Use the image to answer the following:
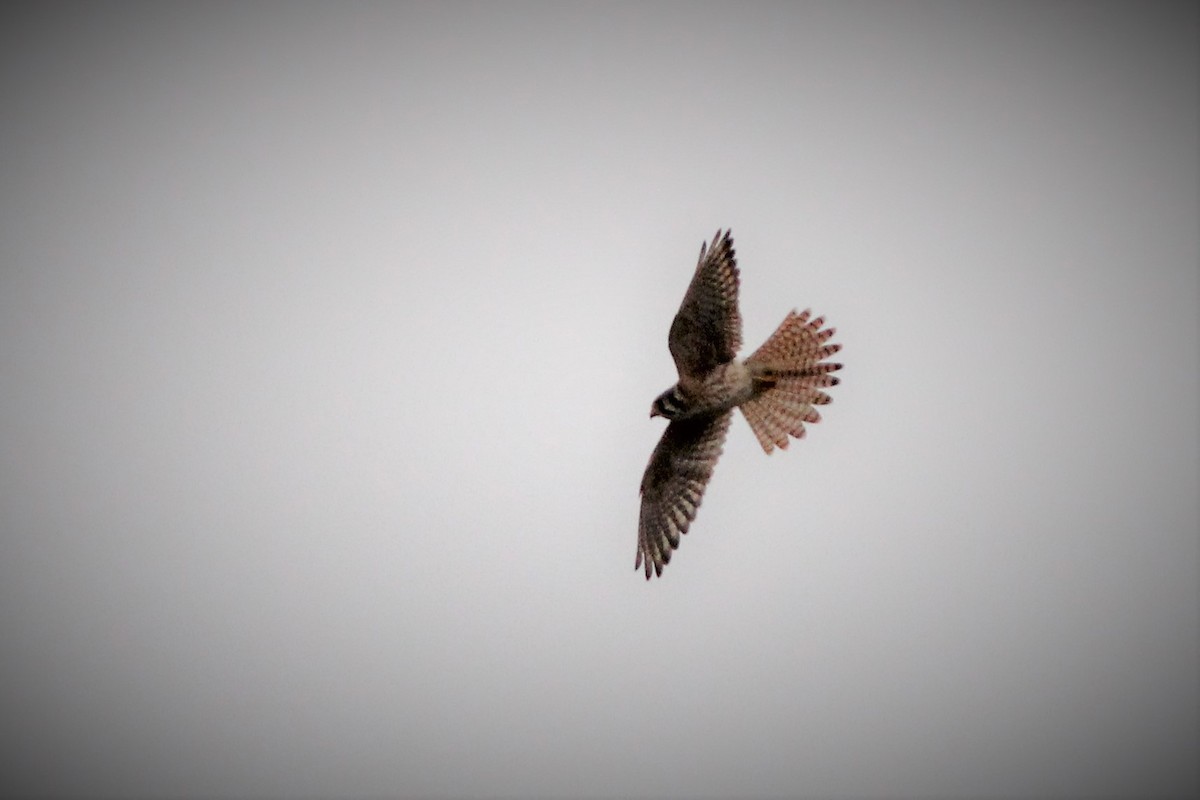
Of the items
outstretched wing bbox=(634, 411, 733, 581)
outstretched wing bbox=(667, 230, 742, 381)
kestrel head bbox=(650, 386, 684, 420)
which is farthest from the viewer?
outstretched wing bbox=(634, 411, 733, 581)

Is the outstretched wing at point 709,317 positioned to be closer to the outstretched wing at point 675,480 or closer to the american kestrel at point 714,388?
the american kestrel at point 714,388

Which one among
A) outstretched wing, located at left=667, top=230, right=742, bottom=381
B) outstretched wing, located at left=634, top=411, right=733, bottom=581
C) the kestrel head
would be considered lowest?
outstretched wing, located at left=634, top=411, right=733, bottom=581

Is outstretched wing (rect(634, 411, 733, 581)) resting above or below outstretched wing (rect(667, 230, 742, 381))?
below

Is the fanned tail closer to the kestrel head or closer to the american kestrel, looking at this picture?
the american kestrel

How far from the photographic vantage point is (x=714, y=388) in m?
8.02

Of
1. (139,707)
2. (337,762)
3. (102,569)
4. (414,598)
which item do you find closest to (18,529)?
(102,569)

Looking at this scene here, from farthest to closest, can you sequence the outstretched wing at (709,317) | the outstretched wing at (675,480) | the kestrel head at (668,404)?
the outstretched wing at (675,480) → the kestrel head at (668,404) → the outstretched wing at (709,317)

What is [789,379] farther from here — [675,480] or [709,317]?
[675,480]

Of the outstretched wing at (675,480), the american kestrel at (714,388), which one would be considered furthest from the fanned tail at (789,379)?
the outstretched wing at (675,480)

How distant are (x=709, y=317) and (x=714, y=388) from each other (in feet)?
2.57

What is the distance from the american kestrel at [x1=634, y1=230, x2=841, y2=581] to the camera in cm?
757

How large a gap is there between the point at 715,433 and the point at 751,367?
47.7 inches

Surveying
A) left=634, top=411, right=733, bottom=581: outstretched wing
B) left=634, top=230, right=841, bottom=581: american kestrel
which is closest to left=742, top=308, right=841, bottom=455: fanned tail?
left=634, top=230, right=841, bottom=581: american kestrel

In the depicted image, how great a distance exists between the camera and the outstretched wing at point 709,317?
7477 millimetres
